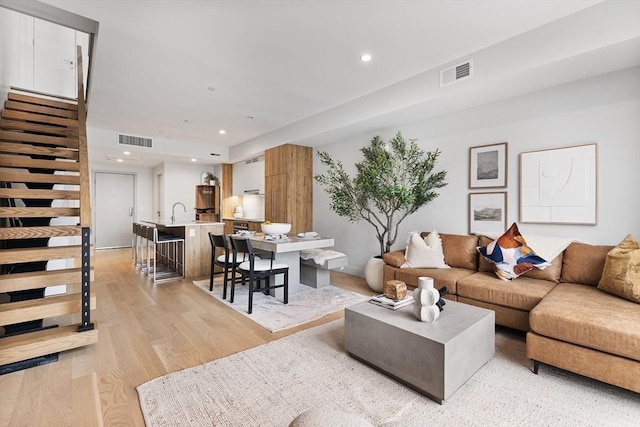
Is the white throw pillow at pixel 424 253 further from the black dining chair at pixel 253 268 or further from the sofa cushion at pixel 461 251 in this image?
the black dining chair at pixel 253 268

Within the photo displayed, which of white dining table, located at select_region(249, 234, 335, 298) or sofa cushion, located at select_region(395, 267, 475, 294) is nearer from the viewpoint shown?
sofa cushion, located at select_region(395, 267, 475, 294)

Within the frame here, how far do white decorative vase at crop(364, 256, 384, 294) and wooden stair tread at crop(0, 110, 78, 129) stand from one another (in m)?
4.63

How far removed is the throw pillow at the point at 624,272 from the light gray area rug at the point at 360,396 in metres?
0.73

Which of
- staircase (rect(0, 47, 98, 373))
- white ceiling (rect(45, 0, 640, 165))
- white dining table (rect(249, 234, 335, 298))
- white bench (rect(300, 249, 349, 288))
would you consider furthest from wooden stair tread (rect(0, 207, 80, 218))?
white bench (rect(300, 249, 349, 288))

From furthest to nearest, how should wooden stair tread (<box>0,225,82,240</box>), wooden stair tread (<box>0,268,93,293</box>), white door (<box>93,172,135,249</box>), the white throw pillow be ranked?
white door (<box>93,172,135,249</box>)
the white throw pillow
wooden stair tread (<box>0,225,82,240</box>)
wooden stair tread (<box>0,268,93,293</box>)

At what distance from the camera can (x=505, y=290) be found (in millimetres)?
2709

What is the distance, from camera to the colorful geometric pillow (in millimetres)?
2923

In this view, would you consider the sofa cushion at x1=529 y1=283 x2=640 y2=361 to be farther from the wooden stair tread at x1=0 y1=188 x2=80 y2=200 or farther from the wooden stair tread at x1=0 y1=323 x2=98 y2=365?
the wooden stair tread at x1=0 y1=188 x2=80 y2=200

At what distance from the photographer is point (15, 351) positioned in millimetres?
2145

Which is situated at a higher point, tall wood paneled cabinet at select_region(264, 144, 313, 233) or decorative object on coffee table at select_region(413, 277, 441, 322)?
tall wood paneled cabinet at select_region(264, 144, 313, 233)

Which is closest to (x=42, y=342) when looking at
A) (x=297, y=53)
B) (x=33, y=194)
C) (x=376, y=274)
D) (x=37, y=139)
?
(x=33, y=194)

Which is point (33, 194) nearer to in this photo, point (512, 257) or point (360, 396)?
point (360, 396)

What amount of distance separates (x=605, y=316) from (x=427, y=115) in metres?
2.96

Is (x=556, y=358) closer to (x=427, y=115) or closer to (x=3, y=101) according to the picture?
(x=427, y=115)
